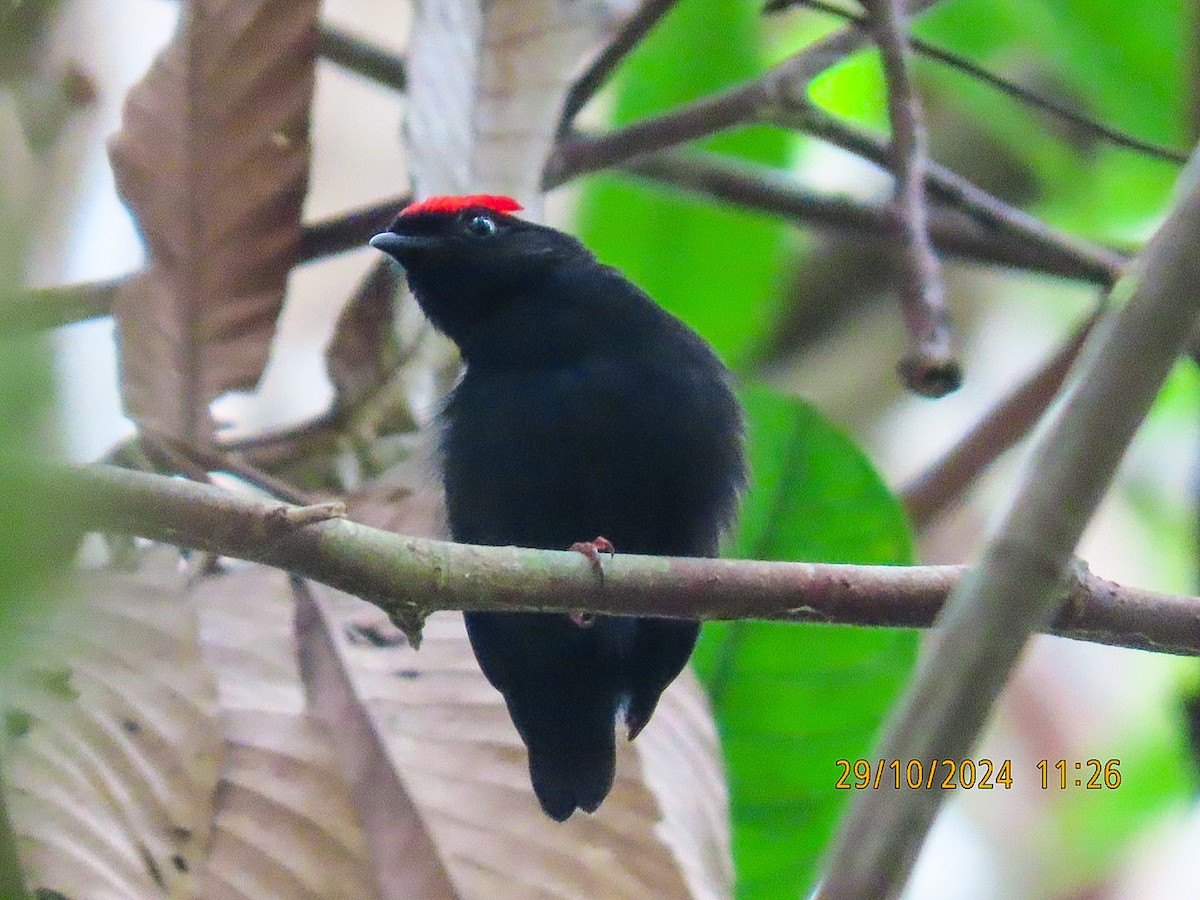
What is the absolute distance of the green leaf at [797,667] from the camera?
9.93ft

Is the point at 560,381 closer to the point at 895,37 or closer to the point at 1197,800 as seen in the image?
the point at 895,37

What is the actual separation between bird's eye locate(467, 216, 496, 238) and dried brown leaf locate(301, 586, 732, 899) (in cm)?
80

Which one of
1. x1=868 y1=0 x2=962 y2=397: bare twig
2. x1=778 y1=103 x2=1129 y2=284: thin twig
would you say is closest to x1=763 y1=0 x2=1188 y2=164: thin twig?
x1=868 y1=0 x2=962 y2=397: bare twig

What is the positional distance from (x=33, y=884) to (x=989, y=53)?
12.1 feet

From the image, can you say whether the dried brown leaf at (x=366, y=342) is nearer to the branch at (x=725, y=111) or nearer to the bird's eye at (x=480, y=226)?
the bird's eye at (x=480, y=226)

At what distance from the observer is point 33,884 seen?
74.1 inches

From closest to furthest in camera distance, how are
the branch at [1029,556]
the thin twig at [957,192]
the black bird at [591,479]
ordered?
the branch at [1029,556]
the black bird at [591,479]
the thin twig at [957,192]

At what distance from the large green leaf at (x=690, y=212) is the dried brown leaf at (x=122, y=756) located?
212cm

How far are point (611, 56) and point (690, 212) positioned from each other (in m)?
0.97

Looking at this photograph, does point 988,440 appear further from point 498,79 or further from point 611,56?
point 498,79

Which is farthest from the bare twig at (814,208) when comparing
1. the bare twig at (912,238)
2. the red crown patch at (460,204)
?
the red crown patch at (460,204)

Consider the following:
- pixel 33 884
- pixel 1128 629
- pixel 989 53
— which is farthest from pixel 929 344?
pixel 989 53

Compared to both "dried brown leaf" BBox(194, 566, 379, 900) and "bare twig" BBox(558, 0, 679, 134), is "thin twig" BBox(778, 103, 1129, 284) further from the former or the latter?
"dried brown leaf" BBox(194, 566, 379, 900)

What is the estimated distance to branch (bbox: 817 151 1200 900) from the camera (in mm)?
708
